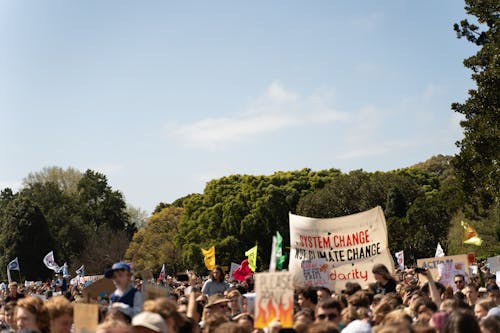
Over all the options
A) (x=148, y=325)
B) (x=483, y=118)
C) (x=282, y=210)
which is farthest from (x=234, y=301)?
(x=282, y=210)

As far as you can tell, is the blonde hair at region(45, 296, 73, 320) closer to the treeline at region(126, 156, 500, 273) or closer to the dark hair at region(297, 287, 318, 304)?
the dark hair at region(297, 287, 318, 304)

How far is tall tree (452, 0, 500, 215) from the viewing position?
37969mm

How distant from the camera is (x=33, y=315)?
8516mm

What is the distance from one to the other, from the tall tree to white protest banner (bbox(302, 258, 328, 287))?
22.0 m

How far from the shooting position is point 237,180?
3959 inches

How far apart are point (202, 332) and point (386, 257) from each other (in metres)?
8.31

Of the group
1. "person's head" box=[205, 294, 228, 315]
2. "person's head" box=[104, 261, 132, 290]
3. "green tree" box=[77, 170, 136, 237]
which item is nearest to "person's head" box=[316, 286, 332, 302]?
"person's head" box=[205, 294, 228, 315]

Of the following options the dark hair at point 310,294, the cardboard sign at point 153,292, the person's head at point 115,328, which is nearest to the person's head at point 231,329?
the person's head at point 115,328

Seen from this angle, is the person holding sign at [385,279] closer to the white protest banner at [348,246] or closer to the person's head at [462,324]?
the white protest banner at [348,246]

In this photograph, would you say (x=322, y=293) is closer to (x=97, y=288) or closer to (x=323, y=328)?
(x=97, y=288)

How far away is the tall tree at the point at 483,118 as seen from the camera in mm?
37969

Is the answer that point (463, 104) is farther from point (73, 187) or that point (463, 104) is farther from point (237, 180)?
point (73, 187)

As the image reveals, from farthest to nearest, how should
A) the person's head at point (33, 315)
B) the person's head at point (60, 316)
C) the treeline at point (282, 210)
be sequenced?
1. the treeline at point (282, 210)
2. the person's head at point (60, 316)
3. the person's head at point (33, 315)

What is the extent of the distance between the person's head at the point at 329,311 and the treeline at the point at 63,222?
91362mm
